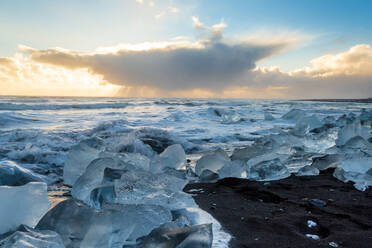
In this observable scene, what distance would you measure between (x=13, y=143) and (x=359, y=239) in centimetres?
407

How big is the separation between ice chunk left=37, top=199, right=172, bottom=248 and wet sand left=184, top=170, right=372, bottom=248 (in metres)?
0.41

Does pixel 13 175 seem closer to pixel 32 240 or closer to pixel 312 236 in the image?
pixel 32 240

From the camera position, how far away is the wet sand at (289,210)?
1177 millimetres

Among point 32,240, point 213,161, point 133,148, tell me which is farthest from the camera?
point 133,148

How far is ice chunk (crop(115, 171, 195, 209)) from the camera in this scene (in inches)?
55.0

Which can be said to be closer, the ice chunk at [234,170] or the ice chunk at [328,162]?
the ice chunk at [234,170]

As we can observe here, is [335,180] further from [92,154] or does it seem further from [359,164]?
[92,154]

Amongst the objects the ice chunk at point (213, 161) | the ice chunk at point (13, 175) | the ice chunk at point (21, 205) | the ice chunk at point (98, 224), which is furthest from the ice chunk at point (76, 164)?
the ice chunk at point (213, 161)

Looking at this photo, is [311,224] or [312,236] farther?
[311,224]

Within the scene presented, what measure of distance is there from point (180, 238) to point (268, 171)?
1514 mm

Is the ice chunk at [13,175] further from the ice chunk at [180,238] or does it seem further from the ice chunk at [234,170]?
the ice chunk at [234,170]

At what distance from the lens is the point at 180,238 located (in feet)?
3.10

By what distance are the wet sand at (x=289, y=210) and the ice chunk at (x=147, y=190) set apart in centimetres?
23

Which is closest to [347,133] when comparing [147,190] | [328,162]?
[328,162]
